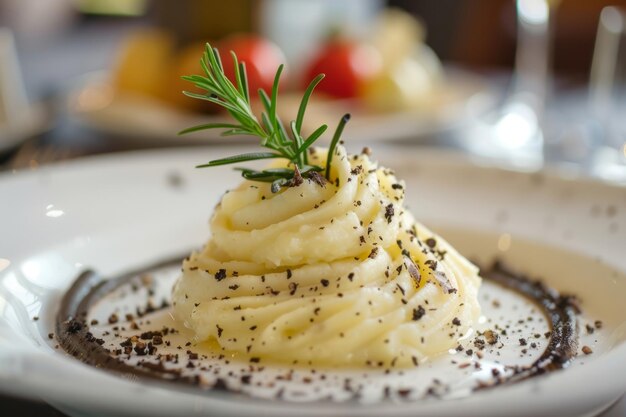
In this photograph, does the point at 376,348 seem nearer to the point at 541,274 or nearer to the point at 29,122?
the point at 541,274

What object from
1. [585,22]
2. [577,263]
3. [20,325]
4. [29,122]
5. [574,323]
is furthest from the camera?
[585,22]

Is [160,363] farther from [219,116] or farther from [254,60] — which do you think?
[254,60]

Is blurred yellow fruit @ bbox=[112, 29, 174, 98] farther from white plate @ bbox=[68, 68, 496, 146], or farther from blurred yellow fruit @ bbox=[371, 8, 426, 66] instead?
blurred yellow fruit @ bbox=[371, 8, 426, 66]

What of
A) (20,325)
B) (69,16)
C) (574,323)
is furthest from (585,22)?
(69,16)

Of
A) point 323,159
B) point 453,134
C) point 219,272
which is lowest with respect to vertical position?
point 453,134

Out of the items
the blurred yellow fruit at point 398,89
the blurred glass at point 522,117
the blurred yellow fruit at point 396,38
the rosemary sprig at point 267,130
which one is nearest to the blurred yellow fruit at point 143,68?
the blurred yellow fruit at point 398,89

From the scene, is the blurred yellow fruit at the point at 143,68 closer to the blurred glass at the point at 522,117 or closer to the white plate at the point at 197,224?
the white plate at the point at 197,224
